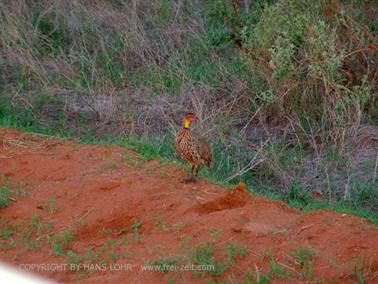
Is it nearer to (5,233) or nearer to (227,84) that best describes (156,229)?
(5,233)

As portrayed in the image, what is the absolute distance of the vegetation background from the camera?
866 cm

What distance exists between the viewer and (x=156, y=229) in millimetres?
6453

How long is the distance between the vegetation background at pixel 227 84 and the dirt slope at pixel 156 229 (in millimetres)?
1056

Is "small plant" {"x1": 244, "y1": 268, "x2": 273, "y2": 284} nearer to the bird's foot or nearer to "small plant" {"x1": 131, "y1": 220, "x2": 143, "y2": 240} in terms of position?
"small plant" {"x1": 131, "y1": 220, "x2": 143, "y2": 240}

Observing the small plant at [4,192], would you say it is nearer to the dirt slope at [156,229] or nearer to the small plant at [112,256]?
the dirt slope at [156,229]

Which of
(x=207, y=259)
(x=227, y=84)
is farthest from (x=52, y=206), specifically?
(x=227, y=84)

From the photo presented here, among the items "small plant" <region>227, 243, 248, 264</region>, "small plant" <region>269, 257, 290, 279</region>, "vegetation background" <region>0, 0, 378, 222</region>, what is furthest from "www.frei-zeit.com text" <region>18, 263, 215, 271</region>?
"vegetation background" <region>0, 0, 378, 222</region>

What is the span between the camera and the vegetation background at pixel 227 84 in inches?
341

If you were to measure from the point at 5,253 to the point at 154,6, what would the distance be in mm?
6886

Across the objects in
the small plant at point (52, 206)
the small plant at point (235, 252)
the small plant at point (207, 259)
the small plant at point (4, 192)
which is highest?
the small plant at point (235, 252)

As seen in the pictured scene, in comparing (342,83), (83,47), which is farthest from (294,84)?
(83,47)

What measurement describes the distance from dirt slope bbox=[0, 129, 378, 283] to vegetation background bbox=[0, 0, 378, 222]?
1.06 m

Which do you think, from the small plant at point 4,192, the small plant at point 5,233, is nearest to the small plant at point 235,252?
the small plant at point 5,233

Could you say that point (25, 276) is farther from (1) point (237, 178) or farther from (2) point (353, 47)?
(2) point (353, 47)
